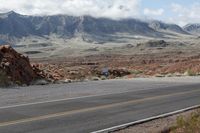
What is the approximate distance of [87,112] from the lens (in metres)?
15.7

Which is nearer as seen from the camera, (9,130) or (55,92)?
(9,130)

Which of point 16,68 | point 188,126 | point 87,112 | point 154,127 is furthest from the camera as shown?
point 16,68

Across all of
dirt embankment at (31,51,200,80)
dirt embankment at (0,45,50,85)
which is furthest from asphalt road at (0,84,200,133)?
dirt embankment at (31,51,200,80)

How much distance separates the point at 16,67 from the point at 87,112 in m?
16.2

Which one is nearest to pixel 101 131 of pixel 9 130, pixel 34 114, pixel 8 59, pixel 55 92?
pixel 9 130

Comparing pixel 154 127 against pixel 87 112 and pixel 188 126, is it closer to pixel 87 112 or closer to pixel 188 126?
pixel 188 126

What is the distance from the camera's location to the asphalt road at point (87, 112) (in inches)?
499

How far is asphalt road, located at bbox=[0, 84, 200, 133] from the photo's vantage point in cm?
1268

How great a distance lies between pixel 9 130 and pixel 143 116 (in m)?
4.96

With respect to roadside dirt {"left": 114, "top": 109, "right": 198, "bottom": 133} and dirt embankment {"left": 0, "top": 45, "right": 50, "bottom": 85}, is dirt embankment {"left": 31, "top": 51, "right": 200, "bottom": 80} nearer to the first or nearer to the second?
dirt embankment {"left": 0, "top": 45, "right": 50, "bottom": 85}

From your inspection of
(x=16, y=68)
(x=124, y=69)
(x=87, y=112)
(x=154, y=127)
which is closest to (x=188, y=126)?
(x=154, y=127)

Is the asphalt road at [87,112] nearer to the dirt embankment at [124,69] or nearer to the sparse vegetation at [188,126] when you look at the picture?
the sparse vegetation at [188,126]

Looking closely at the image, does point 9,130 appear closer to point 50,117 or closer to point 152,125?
point 50,117

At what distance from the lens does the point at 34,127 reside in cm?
1247
